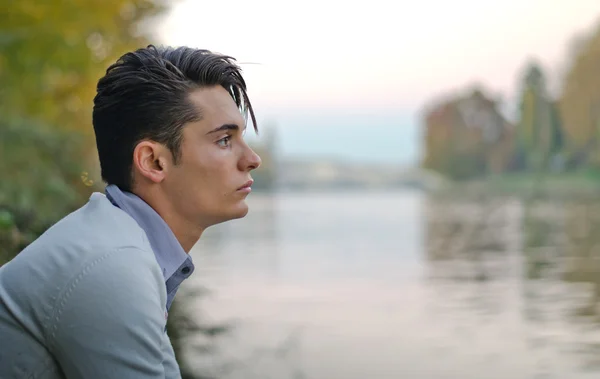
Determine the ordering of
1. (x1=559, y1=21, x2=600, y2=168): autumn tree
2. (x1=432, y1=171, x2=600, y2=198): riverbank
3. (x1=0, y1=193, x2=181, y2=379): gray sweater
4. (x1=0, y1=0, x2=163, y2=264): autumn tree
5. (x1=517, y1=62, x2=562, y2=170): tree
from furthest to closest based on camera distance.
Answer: (x1=432, y1=171, x2=600, y2=198): riverbank → (x1=517, y1=62, x2=562, y2=170): tree → (x1=559, y1=21, x2=600, y2=168): autumn tree → (x1=0, y1=0, x2=163, y2=264): autumn tree → (x1=0, y1=193, x2=181, y2=379): gray sweater

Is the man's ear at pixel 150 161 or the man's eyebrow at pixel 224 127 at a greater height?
the man's eyebrow at pixel 224 127

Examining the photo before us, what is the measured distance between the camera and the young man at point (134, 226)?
4.34ft

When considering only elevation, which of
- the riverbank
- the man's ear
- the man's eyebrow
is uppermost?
the man's eyebrow

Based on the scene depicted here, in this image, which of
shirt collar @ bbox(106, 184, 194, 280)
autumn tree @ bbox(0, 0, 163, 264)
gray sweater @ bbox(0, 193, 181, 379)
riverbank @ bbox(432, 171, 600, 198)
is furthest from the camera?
riverbank @ bbox(432, 171, 600, 198)

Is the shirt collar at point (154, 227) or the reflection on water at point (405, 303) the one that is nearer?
the shirt collar at point (154, 227)

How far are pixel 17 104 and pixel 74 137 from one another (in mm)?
1209

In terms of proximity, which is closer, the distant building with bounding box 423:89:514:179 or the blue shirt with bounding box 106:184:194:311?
the blue shirt with bounding box 106:184:194:311

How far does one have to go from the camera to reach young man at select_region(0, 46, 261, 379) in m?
1.32

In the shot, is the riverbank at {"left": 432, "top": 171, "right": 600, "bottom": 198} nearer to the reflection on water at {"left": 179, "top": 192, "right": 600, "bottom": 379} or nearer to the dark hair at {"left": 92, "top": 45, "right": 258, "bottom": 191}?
the reflection on water at {"left": 179, "top": 192, "right": 600, "bottom": 379}

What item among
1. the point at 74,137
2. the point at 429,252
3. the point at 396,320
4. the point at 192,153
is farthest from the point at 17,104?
the point at 429,252

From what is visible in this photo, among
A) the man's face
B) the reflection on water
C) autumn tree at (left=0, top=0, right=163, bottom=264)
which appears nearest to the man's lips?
the man's face

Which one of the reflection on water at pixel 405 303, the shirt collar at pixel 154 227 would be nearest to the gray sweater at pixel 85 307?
the shirt collar at pixel 154 227

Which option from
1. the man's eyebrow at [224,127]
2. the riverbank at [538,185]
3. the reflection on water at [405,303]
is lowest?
the riverbank at [538,185]

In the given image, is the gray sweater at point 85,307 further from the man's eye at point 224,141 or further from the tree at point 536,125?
the tree at point 536,125
